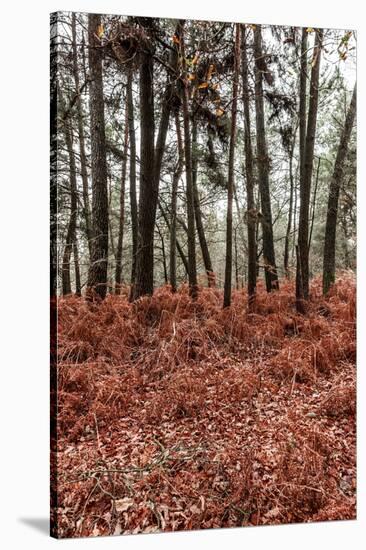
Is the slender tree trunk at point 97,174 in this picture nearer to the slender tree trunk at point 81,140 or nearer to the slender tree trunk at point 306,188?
the slender tree trunk at point 81,140

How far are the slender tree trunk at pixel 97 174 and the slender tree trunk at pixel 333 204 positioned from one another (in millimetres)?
1777

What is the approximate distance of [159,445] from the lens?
16.0 ft

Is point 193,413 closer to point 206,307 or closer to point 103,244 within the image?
point 206,307

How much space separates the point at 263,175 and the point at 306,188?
37 centimetres

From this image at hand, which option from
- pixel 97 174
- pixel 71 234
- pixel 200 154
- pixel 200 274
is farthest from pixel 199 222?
pixel 71 234

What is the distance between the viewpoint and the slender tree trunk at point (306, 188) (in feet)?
18.0

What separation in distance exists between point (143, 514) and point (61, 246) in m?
1.90

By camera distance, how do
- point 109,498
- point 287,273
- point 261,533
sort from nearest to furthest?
point 109,498 < point 261,533 < point 287,273

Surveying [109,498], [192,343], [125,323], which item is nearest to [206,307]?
[192,343]

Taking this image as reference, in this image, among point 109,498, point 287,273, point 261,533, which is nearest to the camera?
point 109,498

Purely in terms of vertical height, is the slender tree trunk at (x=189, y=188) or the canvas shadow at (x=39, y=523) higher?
the slender tree trunk at (x=189, y=188)

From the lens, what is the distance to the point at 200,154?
17.0 feet

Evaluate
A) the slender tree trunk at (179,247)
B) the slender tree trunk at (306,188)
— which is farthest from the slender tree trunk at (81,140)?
the slender tree trunk at (306,188)

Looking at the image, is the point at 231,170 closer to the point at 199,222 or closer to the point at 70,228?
the point at 199,222
